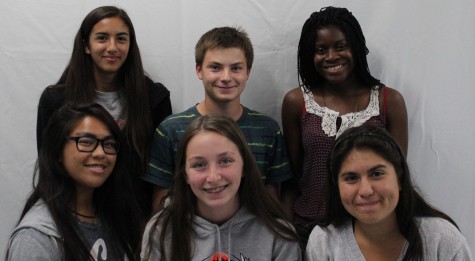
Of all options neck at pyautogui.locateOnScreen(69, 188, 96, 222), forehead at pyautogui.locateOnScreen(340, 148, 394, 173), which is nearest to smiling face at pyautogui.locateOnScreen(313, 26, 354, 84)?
forehead at pyautogui.locateOnScreen(340, 148, 394, 173)

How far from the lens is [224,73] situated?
5.92 feet

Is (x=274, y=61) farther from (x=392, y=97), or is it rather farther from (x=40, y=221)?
(x=40, y=221)

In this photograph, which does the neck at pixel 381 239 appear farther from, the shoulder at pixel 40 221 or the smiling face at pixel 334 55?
the shoulder at pixel 40 221

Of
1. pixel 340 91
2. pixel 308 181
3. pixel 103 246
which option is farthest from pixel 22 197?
pixel 340 91

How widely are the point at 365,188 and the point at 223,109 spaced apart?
65cm

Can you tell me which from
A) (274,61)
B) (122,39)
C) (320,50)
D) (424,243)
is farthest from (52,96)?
(424,243)

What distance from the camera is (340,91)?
198 cm

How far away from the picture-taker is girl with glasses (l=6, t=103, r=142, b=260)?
1463mm

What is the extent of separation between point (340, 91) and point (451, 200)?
2.26ft

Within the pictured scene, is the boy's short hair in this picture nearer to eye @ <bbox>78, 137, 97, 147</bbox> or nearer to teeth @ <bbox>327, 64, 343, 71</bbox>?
teeth @ <bbox>327, 64, 343, 71</bbox>

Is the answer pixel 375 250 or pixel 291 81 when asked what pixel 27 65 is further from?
pixel 375 250

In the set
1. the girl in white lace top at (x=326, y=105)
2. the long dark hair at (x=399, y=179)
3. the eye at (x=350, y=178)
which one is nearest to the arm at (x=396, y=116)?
the girl in white lace top at (x=326, y=105)

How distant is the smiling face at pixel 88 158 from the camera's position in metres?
1.57

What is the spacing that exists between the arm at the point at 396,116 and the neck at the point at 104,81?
1.08m
